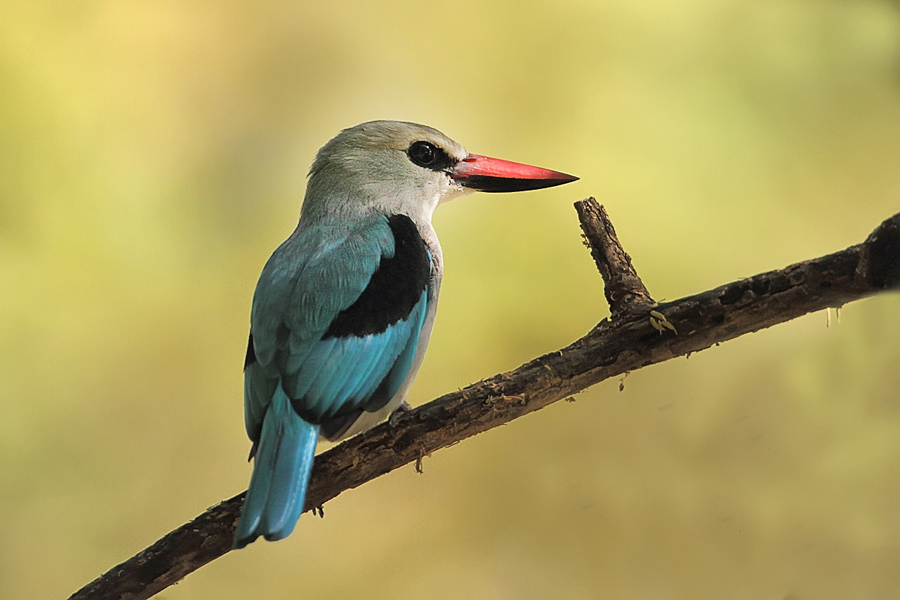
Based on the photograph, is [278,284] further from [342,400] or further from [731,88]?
[731,88]

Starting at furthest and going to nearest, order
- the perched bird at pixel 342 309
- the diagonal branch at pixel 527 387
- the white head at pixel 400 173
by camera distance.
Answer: the white head at pixel 400 173 < the perched bird at pixel 342 309 < the diagonal branch at pixel 527 387

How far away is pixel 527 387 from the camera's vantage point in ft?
A: 4.92

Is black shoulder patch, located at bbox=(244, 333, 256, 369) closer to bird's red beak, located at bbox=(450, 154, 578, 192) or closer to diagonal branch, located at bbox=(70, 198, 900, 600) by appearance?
diagonal branch, located at bbox=(70, 198, 900, 600)


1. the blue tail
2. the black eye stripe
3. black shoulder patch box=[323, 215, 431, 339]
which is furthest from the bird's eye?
the blue tail

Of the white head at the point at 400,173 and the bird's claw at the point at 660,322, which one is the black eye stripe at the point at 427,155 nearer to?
the white head at the point at 400,173

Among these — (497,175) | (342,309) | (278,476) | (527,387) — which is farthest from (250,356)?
(497,175)

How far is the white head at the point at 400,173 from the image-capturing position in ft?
6.41

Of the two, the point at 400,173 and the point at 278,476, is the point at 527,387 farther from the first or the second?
the point at 400,173

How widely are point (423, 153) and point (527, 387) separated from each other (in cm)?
73

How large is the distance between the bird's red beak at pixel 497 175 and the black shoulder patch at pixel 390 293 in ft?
1.04

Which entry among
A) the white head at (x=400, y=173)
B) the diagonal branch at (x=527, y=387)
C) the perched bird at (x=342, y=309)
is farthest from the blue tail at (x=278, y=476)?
the white head at (x=400, y=173)

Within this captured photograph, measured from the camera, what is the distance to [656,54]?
9.64ft

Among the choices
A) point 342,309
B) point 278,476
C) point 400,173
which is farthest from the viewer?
point 400,173

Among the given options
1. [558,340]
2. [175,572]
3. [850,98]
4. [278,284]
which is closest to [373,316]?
[278,284]
